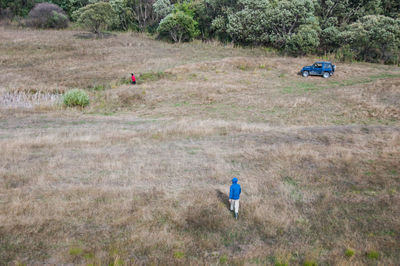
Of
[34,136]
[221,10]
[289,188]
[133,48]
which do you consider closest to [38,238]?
[289,188]

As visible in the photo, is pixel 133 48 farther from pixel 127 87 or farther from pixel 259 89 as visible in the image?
pixel 259 89

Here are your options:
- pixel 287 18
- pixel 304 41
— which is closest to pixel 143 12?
pixel 287 18

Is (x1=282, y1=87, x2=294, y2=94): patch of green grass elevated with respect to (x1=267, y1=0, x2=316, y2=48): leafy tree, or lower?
lower

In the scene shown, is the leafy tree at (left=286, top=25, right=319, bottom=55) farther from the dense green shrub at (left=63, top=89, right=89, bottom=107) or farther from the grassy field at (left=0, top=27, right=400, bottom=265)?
the dense green shrub at (left=63, top=89, right=89, bottom=107)

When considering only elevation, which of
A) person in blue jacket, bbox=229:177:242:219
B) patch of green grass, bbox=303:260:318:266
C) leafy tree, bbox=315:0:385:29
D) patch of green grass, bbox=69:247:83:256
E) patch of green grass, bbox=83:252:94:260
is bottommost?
patch of green grass, bbox=303:260:318:266

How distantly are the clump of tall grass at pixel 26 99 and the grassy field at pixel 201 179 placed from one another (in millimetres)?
139

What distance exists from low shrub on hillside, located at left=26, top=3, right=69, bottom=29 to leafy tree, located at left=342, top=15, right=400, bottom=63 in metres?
51.3

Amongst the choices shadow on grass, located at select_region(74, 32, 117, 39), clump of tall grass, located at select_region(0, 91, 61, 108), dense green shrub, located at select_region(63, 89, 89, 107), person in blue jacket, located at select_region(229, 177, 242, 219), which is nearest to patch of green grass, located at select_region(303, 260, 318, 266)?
person in blue jacket, located at select_region(229, 177, 242, 219)

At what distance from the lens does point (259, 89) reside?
88.8 feet

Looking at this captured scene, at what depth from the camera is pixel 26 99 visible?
23094 mm

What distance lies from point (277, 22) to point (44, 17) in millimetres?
44266

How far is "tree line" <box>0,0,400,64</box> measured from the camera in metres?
35.1

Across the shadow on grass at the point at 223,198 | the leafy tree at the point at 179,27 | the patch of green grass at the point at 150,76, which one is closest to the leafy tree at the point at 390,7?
the leafy tree at the point at 179,27

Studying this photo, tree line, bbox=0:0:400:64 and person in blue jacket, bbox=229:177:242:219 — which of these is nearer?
person in blue jacket, bbox=229:177:242:219
